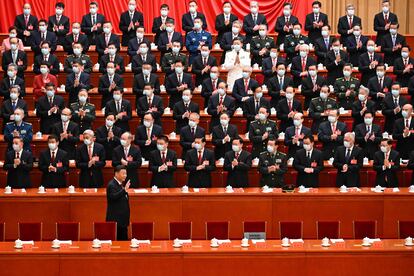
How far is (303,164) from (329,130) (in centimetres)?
127

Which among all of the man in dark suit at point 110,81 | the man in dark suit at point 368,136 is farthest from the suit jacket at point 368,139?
the man in dark suit at point 110,81

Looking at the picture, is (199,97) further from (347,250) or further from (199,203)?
(347,250)

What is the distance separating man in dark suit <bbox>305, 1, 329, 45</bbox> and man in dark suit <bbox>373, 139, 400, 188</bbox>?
489cm

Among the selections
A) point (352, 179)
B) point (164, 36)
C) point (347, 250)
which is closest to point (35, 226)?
point (347, 250)

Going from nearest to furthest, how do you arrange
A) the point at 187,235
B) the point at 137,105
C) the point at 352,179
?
the point at 187,235 → the point at 352,179 → the point at 137,105

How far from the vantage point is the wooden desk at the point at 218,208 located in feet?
62.3

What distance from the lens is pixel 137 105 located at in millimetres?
22047

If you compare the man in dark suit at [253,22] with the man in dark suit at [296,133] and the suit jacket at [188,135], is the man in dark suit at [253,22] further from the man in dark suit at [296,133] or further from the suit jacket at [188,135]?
the suit jacket at [188,135]

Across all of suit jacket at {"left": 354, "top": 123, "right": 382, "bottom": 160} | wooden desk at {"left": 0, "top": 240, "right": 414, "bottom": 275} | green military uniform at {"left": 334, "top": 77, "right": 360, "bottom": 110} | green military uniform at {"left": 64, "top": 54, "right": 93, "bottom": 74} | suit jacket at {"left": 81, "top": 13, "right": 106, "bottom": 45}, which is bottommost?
wooden desk at {"left": 0, "top": 240, "right": 414, "bottom": 275}

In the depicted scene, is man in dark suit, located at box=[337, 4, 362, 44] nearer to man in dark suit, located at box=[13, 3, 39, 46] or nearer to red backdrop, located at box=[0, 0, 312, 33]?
red backdrop, located at box=[0, 0, 312, 33]

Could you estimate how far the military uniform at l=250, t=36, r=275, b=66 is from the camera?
2389 centimetres

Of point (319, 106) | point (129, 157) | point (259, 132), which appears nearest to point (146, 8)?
point (319, 106)

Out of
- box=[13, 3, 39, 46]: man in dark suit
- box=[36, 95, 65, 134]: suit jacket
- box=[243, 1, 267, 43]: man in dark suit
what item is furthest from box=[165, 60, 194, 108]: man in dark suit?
box=[13, 3, 39, 46]: man in dark suit

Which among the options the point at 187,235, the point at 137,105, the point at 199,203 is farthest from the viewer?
the point at 137,105
